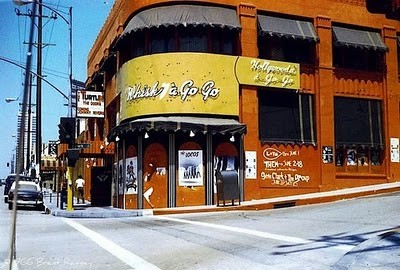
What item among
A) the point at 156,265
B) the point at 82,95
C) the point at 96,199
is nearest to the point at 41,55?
the point at 82,95

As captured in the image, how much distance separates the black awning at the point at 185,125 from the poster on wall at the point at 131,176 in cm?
149

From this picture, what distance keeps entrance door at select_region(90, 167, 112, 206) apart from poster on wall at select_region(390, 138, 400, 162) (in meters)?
15.1

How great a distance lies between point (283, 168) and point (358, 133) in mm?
5077

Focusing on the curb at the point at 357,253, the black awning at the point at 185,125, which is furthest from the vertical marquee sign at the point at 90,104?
the curb at the point at 357,253

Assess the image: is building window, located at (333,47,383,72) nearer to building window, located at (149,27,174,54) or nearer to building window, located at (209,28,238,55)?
building window, located at (209,28,238,55)

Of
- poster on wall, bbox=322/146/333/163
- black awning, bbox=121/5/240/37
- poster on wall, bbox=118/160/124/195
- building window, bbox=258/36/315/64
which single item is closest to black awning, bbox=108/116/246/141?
poster on wall, bbox=118/160/124/195

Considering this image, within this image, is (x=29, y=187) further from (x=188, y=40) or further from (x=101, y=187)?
(x=188, y=40)

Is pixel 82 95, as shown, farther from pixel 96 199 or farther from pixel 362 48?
pixel 362 48

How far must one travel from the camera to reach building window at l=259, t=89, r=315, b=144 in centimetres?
2428

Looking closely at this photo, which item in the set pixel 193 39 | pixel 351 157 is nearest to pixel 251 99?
pixel 193 39

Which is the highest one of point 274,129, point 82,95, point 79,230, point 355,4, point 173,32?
point 355,4

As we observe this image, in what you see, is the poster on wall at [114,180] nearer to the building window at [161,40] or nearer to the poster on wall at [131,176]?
the poster on wall at [131,176]

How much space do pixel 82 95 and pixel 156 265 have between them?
21889 millimetres

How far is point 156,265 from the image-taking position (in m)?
8.56
